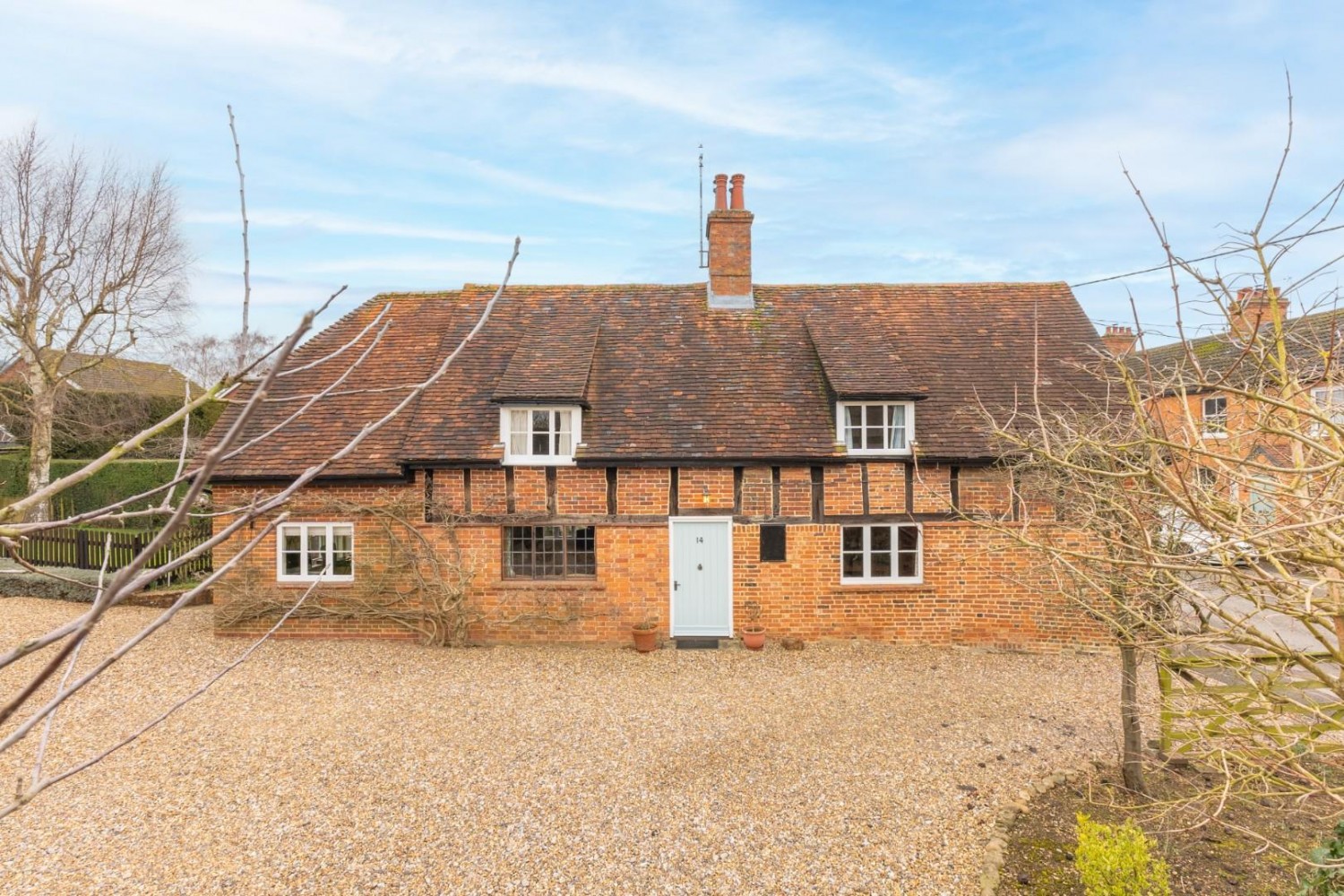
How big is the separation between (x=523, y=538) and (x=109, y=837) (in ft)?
20.8

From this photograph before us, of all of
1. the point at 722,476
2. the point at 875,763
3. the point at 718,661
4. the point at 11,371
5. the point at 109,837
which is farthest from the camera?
the point at 11,371

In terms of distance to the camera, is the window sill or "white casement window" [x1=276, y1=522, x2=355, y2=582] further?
"white casement window" [x1=276, y1=522, x2=355, y2=582]

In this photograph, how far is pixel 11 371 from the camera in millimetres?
35938

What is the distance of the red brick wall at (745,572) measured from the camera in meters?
11.3

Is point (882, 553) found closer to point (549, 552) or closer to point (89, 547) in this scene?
point (549, 552)

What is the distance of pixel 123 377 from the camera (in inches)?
1074

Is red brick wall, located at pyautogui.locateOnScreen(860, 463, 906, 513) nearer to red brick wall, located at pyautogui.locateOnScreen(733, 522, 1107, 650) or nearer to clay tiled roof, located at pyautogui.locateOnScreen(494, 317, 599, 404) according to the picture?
red brick wall, located at pyautogui.locateOnScreen(733, 522, 1107, 650)

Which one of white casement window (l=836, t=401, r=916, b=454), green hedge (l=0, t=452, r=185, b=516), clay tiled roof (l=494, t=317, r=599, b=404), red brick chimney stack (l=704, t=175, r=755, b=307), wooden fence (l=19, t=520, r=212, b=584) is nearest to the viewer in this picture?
clay tiled roof (l=494, t=317, r=599, b=404)

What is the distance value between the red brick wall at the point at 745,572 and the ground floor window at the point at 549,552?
24cm

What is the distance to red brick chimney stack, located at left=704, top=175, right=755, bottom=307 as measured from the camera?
1373 centimetres

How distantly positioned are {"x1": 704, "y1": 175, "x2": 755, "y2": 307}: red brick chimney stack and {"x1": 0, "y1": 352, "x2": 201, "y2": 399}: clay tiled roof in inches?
775

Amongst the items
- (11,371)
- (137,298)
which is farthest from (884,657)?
(11,371)

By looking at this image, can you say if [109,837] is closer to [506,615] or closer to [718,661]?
[506,615]

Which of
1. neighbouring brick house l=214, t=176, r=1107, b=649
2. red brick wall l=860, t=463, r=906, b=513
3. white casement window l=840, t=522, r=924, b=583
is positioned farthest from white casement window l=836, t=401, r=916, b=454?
white casement window l=840, t=522, r=924, b=583
